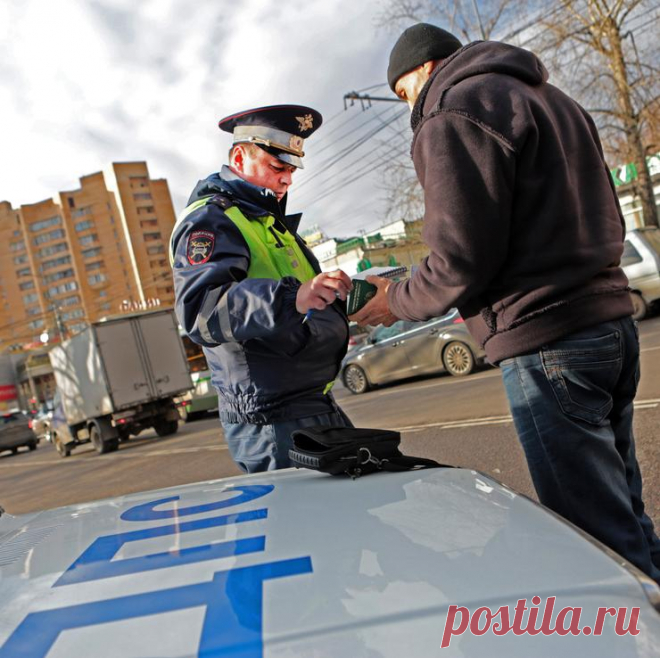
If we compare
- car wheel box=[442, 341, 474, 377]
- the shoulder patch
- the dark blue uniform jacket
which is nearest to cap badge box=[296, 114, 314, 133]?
the dark blue uniform jacket

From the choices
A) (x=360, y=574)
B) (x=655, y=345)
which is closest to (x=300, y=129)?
(x=360, y=574)

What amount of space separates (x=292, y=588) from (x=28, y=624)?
38cm

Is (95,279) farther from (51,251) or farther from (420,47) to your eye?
(420,47)

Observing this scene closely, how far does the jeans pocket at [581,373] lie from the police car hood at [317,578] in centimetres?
43

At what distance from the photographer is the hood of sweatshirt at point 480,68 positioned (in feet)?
5.44

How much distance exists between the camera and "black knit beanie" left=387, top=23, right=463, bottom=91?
6.30ft

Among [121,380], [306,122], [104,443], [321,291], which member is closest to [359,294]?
[321,291]

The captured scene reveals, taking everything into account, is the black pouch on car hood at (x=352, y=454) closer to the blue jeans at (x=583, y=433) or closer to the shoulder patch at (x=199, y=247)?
the blue jeans at (x=583, y=433)

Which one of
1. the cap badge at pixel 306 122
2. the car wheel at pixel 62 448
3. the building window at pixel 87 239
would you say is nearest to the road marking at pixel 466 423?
the cap badge at pixel 306 122

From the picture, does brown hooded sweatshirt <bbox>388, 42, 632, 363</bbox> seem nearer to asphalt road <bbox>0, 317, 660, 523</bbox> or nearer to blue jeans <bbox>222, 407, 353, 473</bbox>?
blue jeans <bbox>222, 407, 353, 473</bbox>

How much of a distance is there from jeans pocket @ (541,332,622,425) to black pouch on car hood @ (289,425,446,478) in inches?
15.1

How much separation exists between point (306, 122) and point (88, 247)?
93.7 metres

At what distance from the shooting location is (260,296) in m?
1.89

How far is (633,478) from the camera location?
1870 mm
